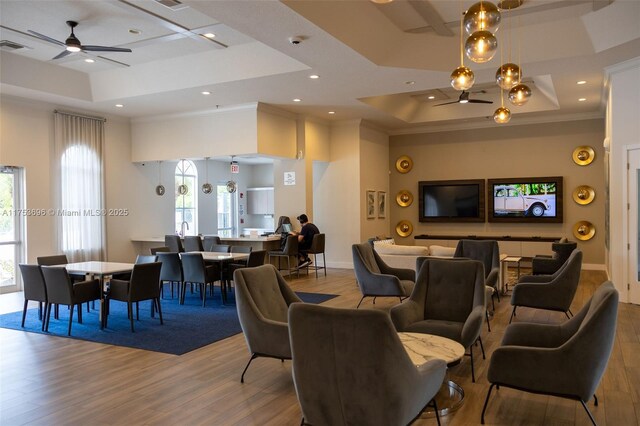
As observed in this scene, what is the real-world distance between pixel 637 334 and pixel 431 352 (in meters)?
3.59

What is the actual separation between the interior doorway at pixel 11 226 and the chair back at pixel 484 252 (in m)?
7.99

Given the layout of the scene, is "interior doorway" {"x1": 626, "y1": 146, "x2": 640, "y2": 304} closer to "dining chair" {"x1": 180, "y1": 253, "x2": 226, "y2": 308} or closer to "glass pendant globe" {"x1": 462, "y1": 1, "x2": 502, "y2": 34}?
"glass pendant globe" {"x1": 462, "y1": 1, "x2": 502, "y2": 34}

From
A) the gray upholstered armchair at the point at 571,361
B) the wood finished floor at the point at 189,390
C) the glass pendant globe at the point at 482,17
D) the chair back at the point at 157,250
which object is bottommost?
the wood finished floor at the point at 189,390

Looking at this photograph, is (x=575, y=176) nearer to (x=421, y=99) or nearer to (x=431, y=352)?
(x=421, y=99)

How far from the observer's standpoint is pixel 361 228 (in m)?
11.8

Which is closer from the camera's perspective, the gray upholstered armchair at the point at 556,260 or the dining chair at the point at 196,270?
the dining chair at the point at 196,270

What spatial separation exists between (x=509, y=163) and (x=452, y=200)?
1.75 metres

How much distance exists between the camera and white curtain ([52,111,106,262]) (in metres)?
9.60

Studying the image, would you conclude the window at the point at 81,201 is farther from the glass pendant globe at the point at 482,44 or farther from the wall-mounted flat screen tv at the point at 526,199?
the wall-mounted flat screen tv at the point at 526,199

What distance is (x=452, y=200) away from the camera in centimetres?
1309

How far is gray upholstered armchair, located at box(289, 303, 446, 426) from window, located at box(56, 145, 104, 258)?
8698mm

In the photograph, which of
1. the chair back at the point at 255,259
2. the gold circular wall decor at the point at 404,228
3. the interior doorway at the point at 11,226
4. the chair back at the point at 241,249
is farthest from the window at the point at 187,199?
the chair back at the point at 255,259

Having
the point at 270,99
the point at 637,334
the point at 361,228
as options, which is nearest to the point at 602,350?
the point at 637,334

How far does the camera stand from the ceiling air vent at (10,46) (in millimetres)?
7438
